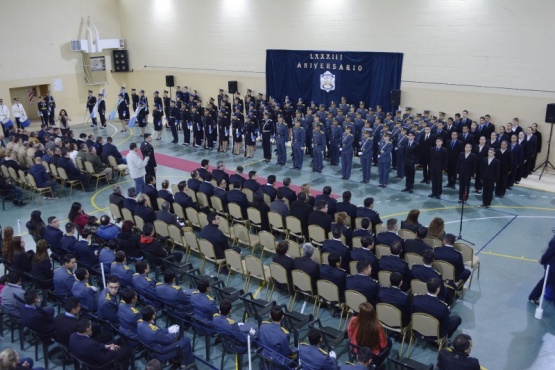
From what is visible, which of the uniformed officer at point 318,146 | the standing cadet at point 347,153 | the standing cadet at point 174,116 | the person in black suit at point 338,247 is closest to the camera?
the person in black suit at point 338,247

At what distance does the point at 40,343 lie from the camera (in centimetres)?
821

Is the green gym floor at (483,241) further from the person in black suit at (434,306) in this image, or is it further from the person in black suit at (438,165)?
the person in black suit at (434,306)

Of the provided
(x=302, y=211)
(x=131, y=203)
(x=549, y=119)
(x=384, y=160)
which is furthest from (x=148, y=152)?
(x=549, y=119)

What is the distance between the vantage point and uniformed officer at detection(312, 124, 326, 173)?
16406 mm

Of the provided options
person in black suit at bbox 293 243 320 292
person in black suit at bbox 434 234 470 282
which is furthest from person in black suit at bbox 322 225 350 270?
person in black suit at bbox 434 234 470 282

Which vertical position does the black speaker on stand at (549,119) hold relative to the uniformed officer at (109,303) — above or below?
above

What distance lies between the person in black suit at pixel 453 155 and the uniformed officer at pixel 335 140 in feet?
12.3

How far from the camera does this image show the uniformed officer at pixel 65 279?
8.12 m

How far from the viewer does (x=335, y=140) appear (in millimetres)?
17266

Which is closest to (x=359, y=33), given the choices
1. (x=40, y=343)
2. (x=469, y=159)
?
(x=469, y=159)

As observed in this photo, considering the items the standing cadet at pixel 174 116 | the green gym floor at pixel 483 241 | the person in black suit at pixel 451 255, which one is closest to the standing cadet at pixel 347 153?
the green gym floor at pixel 483 241

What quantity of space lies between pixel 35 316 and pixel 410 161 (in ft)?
35.7

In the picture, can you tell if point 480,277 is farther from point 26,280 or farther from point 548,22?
point 548,22

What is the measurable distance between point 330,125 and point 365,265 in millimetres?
10846
